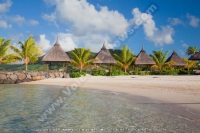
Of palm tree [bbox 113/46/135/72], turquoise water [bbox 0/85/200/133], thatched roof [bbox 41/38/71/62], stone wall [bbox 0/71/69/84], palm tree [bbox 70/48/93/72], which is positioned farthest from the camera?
palm tree [bbox 113/46/135/72]

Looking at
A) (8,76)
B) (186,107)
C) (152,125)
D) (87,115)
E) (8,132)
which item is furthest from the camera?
(8,76)

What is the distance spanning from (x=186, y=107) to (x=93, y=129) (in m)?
3.13

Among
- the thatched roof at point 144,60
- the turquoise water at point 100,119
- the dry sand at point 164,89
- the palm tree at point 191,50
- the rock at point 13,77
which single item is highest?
the palm tree at point 191,50

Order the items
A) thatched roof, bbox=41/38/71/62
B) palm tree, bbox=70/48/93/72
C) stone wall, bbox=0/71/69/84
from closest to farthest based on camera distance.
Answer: stone wall, bbox=0/71/69/84, thatched roof, bbox=41/38/71/62, palm tree, bbox=70/48/93/72

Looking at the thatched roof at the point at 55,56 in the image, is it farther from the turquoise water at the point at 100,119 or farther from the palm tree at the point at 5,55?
the turquoise water at the point at 100,119

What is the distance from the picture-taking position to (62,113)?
5824mm

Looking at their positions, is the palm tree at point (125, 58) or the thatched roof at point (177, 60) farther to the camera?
the thatched roof at point (177, 60)

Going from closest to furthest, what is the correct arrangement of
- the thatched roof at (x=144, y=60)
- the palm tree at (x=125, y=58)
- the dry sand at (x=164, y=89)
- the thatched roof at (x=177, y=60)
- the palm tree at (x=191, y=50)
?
1. the dry sand at (x=164, y=89)
2. the palm tree at (x=125, y=58)
3. the thatched roof at (x=144, y=60)
4. the thatched roof at (x=177, y=60)
5. the palm tree at (x=191, y=50)

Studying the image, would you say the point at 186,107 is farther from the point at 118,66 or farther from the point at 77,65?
the point at 118,66

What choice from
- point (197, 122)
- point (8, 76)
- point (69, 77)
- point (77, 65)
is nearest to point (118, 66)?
point (77, 65)

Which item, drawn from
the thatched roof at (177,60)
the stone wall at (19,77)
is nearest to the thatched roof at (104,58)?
the stone wall at (19,77)

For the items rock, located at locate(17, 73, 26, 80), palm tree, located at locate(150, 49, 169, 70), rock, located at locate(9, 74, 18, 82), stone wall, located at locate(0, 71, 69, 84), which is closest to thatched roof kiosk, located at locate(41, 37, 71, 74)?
stone wall, located at locate(0, 71, 69, 84)

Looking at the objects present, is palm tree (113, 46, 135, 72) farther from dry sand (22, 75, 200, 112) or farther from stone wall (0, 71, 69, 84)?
dry sand (22, 75, 200, 112)

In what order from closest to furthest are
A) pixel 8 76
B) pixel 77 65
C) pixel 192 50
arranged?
1. pixel 8 76
2. pixel 77 65
3. pixel 192 50
